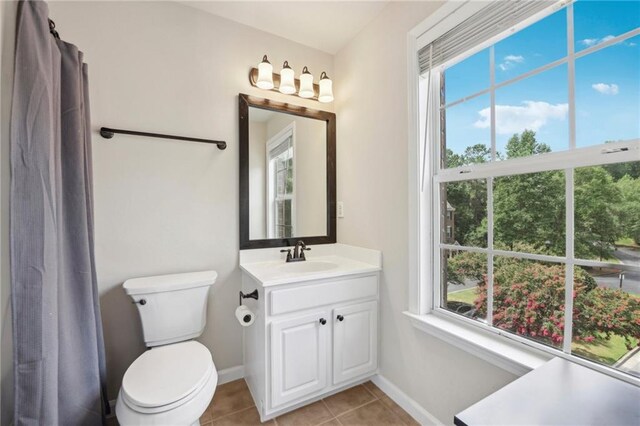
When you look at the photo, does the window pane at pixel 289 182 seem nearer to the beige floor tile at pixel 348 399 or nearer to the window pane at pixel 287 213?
the window pane at pixel 287 213

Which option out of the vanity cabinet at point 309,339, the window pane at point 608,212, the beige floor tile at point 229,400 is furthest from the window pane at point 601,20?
→ the beige floor tile at point 229,400

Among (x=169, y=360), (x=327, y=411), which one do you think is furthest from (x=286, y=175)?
(x=327, y=411)

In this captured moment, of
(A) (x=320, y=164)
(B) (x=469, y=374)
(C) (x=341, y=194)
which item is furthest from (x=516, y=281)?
(A) (x=320, y=164)

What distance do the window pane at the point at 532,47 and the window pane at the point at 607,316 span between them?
838 mm

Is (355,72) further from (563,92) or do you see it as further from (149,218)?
(149,218)

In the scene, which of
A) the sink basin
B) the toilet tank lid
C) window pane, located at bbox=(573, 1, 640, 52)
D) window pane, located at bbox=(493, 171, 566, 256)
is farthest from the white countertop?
window pane, located at bbox=(573, 1, 640, 52)

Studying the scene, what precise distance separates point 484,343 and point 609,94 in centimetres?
105

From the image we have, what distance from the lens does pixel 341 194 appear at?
221cm

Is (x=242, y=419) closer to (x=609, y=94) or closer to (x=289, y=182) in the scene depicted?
(x=289, y=182)

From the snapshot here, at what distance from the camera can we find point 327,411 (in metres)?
1.59

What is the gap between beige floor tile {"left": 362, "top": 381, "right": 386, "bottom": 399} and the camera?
172 centimetres

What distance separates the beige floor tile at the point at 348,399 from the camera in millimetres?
1608

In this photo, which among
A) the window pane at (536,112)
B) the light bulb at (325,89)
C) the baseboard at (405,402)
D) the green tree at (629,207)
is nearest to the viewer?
the green tree at (629,207)

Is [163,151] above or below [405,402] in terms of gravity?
above
